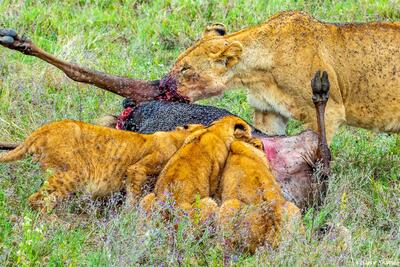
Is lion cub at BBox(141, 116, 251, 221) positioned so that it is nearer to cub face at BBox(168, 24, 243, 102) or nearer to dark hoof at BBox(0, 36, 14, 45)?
cub face at BBox(168, 24, 243, 102)

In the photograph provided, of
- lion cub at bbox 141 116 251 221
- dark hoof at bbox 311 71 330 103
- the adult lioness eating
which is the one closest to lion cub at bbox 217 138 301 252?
lion cub at bbox 141 116 251 221

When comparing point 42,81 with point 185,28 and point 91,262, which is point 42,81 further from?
point 91,262

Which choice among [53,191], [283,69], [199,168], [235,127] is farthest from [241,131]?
[53,191]

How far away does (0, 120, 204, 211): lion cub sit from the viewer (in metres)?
7.52

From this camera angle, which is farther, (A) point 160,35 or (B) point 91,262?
(A) point 160,35

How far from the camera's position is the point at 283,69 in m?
8.90

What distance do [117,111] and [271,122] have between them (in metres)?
1.61

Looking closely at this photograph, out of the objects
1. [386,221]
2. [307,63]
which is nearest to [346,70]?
[307,63]

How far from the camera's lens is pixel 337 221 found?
733cm

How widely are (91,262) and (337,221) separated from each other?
1851mm

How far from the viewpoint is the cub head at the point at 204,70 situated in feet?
30.0

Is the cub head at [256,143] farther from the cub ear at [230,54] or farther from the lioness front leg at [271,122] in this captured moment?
the cub ear at [230,54]

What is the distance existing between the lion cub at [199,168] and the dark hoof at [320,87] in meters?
0.66

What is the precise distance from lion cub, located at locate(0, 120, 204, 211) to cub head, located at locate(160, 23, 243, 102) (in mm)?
1245
